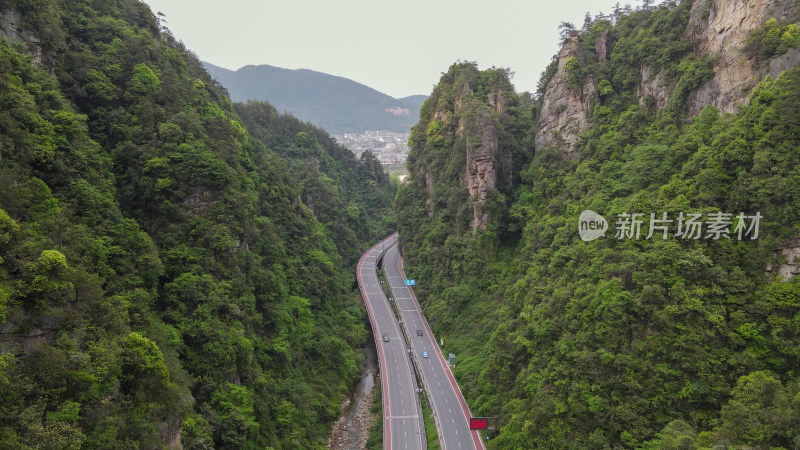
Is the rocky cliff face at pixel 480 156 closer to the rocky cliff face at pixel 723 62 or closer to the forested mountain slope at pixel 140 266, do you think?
the rocky cliff face at pixel 723 62

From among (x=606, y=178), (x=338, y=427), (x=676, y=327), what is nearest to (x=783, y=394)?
(x=676, y=327)

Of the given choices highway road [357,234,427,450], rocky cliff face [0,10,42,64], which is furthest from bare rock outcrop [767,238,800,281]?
rocky cliff face [0,10,42,64]

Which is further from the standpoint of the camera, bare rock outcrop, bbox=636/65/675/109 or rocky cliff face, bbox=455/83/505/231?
rocky cliff face, bbox=455/83/505/231

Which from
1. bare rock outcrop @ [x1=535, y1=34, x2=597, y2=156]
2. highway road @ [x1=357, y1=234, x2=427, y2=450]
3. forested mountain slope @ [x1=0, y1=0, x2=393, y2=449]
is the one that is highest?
bare rock outcrop @ [x1=535, y1=34, x2=597, y2=156]

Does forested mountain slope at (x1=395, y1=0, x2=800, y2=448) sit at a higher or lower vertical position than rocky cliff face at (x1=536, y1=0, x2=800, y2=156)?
lower
